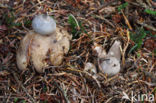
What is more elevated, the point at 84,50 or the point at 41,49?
the point at 41,49

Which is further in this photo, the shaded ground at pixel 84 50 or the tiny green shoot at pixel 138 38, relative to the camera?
the tiny green shoot at pixel 138 38

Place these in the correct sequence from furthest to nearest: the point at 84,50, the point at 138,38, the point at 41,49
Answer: the point at 138,38
the point at 84,50
the point at 41,49

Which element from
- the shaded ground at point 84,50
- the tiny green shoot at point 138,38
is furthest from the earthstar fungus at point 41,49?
the tiny green shoot at point 138,38

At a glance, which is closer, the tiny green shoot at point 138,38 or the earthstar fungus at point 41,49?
the earthstar fungus at point 41,49

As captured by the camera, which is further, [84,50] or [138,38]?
[138,38]

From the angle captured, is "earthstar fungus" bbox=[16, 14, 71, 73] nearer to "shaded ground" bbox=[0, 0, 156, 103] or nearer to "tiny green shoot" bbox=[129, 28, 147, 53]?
"shaded ground" bbox=[0, 0, 156, 103]

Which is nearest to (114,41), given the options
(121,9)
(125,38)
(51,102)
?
(125,38)

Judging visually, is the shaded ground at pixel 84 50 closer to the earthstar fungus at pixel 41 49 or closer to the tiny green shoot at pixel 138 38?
the tiny green shoot at pixel 138 38

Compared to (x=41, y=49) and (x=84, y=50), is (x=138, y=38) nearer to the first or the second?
(x=84, y=50)

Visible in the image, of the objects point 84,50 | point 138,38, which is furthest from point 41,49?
point 138,38
